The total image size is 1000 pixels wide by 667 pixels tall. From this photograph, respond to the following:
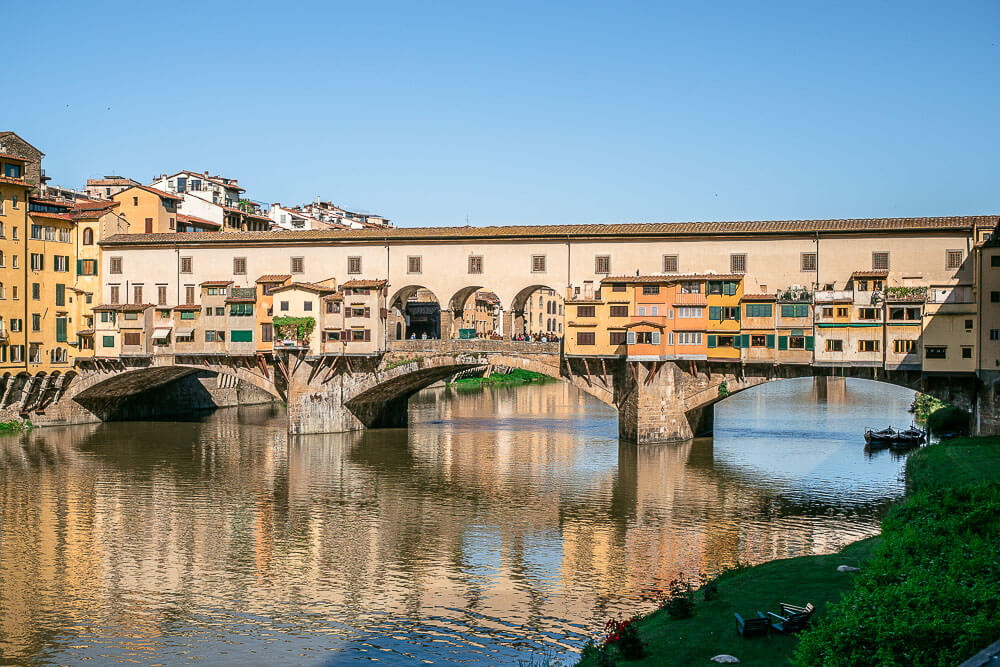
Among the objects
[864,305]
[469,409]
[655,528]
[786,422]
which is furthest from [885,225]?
[469,409]

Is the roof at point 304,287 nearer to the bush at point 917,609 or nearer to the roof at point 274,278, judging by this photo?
the roof at point 274,278

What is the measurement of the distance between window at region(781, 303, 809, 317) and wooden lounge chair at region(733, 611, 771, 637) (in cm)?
3498

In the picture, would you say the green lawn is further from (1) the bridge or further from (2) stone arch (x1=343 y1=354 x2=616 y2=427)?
(2) stone arch (x1=343 y1=354 x2=616 y2=427)

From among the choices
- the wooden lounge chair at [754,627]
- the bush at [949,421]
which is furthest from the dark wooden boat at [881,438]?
the wooden lounge chair at [754,627]

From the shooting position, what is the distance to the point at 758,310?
53.4 metres

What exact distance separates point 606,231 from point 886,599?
43561mm

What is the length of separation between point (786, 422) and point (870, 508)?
30.2m

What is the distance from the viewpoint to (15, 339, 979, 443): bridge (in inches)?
2159

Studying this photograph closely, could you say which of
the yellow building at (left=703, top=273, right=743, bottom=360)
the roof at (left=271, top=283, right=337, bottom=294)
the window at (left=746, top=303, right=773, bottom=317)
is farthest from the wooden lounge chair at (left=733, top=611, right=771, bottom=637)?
the roof at (left=271, top=283, right=337, bottom=294)

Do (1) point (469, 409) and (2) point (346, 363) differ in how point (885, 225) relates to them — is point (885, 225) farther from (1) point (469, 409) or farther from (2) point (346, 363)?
(1) point (469, 409)

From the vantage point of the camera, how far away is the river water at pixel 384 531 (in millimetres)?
25188

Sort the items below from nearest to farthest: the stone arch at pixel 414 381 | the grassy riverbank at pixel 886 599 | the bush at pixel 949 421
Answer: the grassy riverbank at pixel 886 599, the bush at pixel 949 421, the stone arch at pixel 414 381

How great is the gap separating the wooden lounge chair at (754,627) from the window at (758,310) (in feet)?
116

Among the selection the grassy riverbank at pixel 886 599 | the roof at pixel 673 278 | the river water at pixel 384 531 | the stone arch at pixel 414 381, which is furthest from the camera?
the stone arch at pixel 414 381
